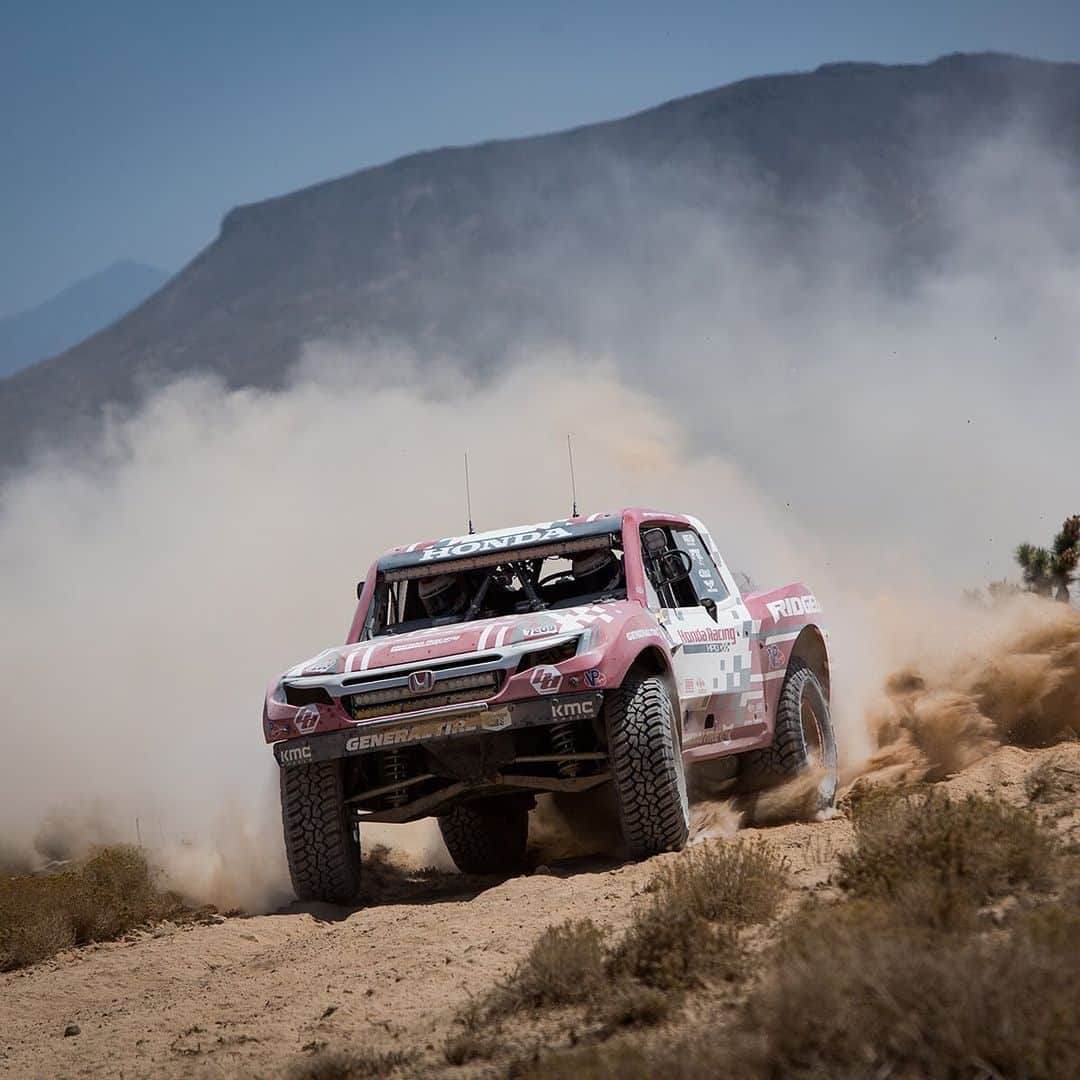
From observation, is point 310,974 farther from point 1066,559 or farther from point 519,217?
point 519,217

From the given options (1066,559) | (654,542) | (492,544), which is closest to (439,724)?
(492,544)

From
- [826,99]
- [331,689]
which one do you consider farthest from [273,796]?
[826,99]

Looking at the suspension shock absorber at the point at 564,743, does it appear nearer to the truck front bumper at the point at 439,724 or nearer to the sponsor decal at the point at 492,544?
the truck front bumper at the point at 439,724

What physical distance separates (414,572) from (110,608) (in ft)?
58.0

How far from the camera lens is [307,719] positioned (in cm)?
837

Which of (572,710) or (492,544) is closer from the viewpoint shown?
(572,710)

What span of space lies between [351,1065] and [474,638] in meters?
3.45

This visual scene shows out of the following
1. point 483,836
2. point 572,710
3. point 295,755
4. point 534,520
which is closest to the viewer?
point 572,710

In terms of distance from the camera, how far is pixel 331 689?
8.39m

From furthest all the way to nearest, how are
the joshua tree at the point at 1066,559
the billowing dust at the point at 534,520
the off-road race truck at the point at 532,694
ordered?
the joshua tree at the point at 1066,559 → the billowing dust at the point at 534,520 → the off-road race truck at the point at 532,694

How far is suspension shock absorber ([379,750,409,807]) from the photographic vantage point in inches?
344

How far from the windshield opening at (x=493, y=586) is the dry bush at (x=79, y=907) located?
2356 mm

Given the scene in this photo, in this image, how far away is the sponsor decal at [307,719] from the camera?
8352 mm

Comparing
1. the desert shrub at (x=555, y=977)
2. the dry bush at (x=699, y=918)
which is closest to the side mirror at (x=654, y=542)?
the dry bush at (x=699, y=918)
